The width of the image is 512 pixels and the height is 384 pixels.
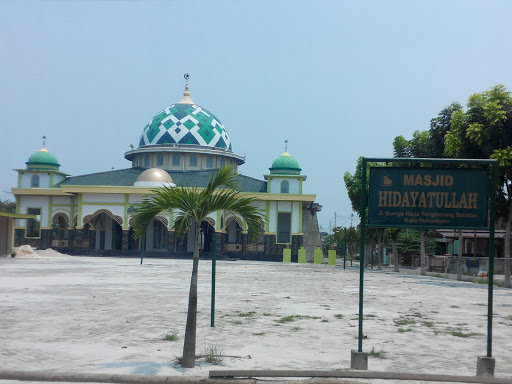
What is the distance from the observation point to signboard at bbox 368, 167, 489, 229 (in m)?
8.15

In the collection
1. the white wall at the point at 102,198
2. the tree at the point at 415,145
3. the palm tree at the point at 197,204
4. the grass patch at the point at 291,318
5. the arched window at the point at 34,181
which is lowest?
the grass patch at the point at 291,318

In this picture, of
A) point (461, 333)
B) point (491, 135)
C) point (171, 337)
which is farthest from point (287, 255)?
point (171, 337)

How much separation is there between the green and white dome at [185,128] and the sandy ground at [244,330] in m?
42.1

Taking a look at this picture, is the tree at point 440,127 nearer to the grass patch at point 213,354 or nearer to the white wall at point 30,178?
the grass patch at point 213,354

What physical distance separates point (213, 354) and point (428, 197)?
3.63 metres

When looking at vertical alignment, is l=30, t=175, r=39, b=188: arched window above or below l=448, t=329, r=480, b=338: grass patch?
above

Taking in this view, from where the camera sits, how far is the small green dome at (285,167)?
5566cm

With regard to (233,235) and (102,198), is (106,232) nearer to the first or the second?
(102,198)

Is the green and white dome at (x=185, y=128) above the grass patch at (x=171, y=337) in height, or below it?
above

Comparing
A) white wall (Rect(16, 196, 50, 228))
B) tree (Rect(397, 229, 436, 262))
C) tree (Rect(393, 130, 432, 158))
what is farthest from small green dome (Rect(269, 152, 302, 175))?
white wall (Rect(16, 196, 50, 228))

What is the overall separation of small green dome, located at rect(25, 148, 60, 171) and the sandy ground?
141 ft

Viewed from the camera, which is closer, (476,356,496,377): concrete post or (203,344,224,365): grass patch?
(476,356,496,377): concrete post

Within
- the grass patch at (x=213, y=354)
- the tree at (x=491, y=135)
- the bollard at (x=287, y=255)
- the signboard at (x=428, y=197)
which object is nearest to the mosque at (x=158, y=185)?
the bollard at (x=287, y=255)

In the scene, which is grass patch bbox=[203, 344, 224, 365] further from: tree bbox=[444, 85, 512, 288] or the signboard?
tree bbox=[444, 85, 512, 288]
